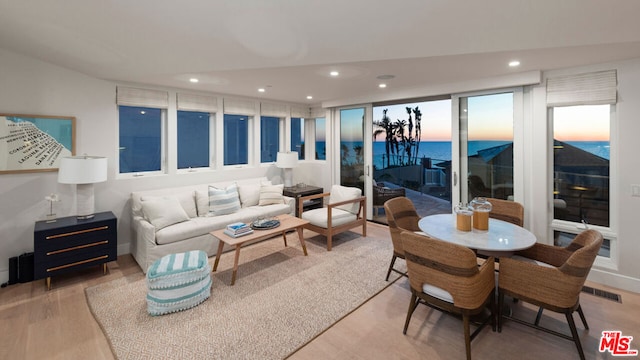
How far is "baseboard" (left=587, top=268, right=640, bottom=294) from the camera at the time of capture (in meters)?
2.98

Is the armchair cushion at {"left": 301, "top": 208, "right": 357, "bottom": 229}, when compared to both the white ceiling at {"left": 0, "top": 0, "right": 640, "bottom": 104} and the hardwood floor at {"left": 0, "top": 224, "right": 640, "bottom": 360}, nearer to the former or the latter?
the hardwood floor at {"left": 0, "top": 224, "right": 640, "bottom": 360}

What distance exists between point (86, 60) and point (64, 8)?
138 centimetres

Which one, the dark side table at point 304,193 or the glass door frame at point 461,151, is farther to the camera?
the dark side table at point 304,193

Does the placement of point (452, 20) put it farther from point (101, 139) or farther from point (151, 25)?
point (101, 139)

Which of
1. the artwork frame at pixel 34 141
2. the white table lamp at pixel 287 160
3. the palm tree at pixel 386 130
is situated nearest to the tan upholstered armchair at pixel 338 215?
the white table lamp at pixel 287 160

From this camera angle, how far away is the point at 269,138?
19.9 ft

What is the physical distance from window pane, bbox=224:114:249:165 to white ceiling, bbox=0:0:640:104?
192cm

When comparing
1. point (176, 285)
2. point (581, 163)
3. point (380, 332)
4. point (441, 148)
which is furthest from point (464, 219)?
point (176, 285)

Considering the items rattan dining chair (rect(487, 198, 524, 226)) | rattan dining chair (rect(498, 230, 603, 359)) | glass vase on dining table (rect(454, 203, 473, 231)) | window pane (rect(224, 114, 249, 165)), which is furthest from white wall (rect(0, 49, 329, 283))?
rattan dining chair (rect(487, 198, 524, 226))

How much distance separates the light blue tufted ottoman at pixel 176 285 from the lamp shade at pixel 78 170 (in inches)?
55.2

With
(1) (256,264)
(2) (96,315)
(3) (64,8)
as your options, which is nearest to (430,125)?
(1) (256,264)

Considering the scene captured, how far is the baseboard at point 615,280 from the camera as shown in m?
2.98

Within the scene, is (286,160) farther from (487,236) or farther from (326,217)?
(487,236)

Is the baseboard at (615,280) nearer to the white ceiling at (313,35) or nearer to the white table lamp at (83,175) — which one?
the white ceiling at (313,35)
